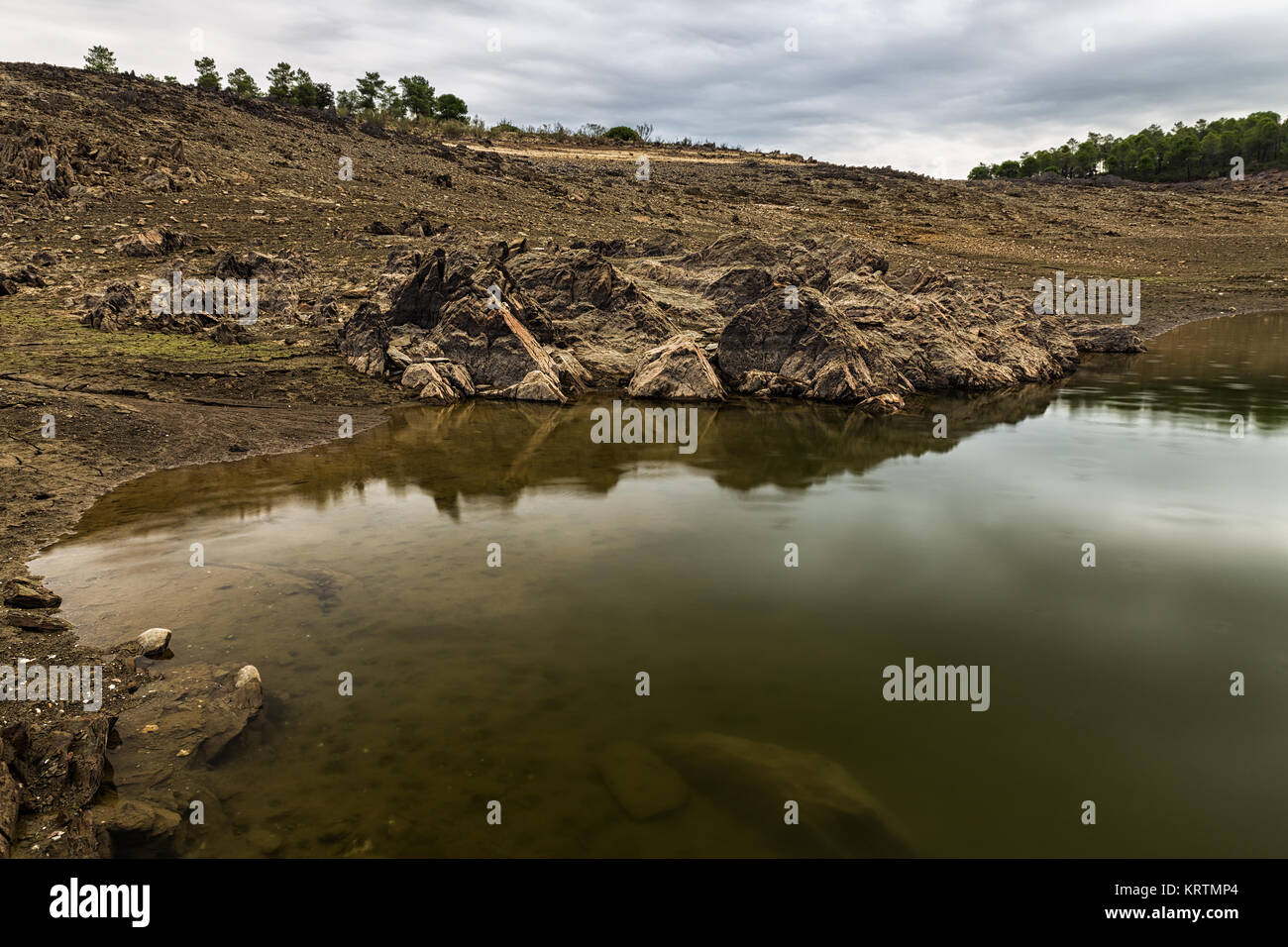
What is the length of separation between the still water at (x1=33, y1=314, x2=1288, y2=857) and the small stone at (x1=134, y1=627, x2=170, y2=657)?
1.08 feet

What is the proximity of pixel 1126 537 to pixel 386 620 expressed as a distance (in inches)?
451

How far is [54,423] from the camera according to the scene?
49.2 feet

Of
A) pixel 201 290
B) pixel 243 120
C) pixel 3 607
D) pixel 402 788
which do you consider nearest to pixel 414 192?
pixel 243 120

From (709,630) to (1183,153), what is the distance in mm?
129224

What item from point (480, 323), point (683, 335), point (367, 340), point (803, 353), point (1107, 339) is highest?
point (1107, 339)

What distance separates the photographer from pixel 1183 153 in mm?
103500

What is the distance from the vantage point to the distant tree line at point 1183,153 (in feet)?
341

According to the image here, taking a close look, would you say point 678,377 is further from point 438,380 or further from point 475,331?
point 438,380

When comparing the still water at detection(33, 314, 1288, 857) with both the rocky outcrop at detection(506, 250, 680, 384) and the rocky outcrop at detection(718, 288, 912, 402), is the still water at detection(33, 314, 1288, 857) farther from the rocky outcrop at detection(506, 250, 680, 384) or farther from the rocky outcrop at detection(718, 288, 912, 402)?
the rocky outcrop at detection(506, 250, 680, 384)

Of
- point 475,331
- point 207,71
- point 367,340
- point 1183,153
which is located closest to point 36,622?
point 367,340

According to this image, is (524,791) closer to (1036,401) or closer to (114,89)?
(1036,401)

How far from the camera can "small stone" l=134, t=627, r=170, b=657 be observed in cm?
793

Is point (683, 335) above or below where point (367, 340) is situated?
above

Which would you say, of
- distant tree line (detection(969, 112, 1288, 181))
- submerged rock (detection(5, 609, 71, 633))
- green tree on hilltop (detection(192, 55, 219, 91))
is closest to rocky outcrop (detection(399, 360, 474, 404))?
submerged rock (detection(5, 609, 71, 633))
